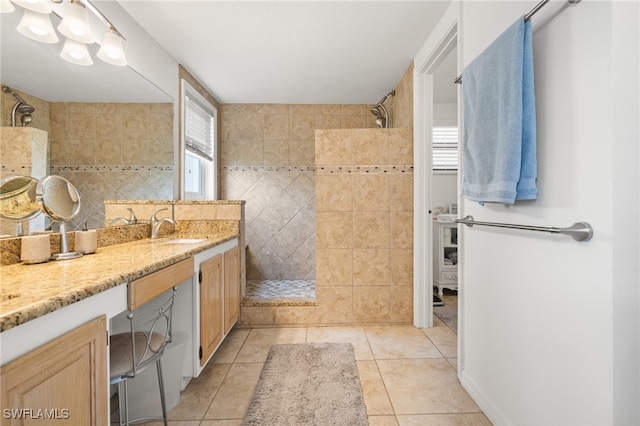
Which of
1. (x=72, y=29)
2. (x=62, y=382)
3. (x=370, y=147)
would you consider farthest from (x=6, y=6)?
(x=370, y=147)

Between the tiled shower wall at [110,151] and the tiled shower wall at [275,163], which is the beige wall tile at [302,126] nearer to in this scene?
the tiled shower wall at [275,163]

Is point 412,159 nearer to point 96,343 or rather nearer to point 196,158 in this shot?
point 196,158

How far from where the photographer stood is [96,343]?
33.8 inches

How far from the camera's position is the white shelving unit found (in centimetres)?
333

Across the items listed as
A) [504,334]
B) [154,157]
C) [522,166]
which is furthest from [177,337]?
[522,166]

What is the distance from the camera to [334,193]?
2.58 meters

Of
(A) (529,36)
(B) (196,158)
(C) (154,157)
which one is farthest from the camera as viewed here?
(B) (196,158)

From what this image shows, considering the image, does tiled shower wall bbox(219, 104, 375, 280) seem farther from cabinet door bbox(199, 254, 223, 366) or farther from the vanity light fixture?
the vanity light fixture

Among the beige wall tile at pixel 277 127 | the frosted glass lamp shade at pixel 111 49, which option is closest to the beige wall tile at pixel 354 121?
the beige wall tile at pixel 277 127

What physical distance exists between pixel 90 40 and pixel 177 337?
1.65 m

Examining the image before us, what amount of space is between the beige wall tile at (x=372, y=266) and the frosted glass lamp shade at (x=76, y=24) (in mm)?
2283

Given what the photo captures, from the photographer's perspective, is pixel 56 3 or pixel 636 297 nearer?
pixel 636 297

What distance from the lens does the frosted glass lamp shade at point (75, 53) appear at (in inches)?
59.3

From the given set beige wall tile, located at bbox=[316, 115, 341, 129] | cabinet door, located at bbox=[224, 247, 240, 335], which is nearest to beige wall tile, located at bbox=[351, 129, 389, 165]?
beige wall tile, located at bbox=[316, 115, 341, 129]
